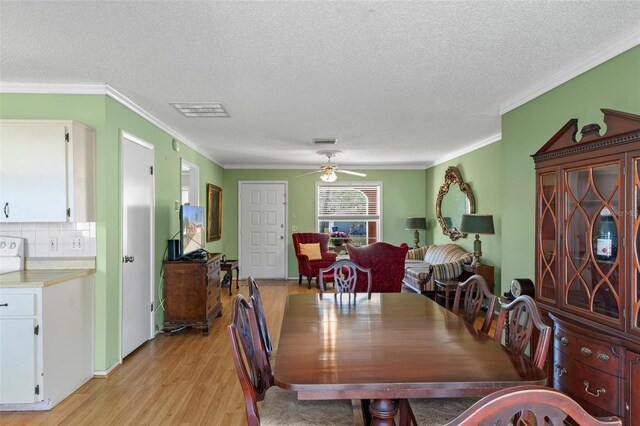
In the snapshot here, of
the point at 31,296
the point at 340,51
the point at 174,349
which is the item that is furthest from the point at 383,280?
the point at 31,296

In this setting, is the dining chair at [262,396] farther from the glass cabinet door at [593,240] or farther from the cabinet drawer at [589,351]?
the glass cabinet door at [593,240]

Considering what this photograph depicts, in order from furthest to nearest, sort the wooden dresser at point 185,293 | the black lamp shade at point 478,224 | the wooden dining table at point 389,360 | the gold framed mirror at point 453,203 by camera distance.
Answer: the gold framed mirror at point 453,203, the black lamp shade at point 478,224, the wooden dresser at point 185,293, the wooden dining table at point 389,360

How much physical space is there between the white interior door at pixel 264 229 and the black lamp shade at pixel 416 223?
2.59m

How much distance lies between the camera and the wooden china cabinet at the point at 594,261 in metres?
1.90

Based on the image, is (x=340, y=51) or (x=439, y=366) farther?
(x=340, y=51)

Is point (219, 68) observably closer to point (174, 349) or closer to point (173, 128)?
point (173, 128)

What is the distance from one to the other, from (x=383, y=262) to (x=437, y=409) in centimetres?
368

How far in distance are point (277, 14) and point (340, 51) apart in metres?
0.59

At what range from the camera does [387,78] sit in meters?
3.02

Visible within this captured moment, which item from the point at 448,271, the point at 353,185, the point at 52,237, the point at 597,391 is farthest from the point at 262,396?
the point at 353,185

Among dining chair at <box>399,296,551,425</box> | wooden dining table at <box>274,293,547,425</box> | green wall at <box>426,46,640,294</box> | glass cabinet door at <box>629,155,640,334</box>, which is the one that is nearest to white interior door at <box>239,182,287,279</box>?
green wall at <box>426,46,640,294</box>

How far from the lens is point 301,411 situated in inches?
67.4

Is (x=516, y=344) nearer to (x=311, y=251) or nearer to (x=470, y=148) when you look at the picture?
(x=470, y=148)

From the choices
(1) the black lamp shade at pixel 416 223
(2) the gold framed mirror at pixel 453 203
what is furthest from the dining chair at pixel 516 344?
(1) the black lamp shade at pixel 416 223
